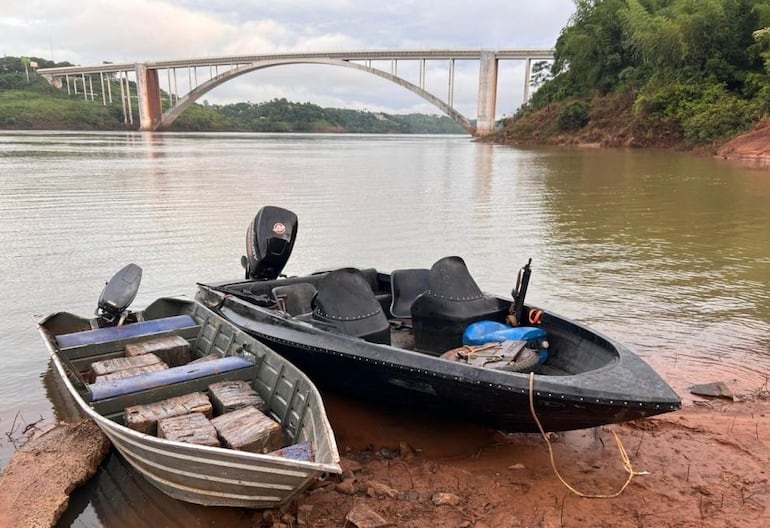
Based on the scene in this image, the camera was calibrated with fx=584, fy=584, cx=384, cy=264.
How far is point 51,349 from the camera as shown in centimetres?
488

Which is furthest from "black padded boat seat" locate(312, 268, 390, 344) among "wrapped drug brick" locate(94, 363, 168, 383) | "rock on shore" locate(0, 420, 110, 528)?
"rock on shore" locate(0, 420, 110, 528)

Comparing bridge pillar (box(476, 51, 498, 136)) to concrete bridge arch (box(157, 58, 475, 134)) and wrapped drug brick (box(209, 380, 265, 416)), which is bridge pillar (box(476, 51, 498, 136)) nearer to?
concrete bridge arch (box(157, 58, 475, 134))

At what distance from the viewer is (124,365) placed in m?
4.84

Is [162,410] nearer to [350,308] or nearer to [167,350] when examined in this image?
[167,350]

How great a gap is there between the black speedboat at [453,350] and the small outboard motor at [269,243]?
19.2 inches

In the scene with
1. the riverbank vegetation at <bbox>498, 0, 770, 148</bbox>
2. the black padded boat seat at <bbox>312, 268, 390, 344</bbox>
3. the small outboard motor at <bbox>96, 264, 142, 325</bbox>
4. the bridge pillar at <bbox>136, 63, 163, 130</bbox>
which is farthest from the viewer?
the bridge pillar at <bbox>136, 63, 163, 130</bbox>

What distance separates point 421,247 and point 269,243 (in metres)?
5.25

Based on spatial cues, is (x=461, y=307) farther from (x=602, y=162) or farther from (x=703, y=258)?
(x=602, y=162)

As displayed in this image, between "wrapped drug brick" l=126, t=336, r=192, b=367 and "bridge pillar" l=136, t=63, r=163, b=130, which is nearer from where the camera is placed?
"wrapped drug brick" l=126, t=336, r=192, b=367

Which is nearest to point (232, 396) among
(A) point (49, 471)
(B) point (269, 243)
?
(A) point (49, 471)

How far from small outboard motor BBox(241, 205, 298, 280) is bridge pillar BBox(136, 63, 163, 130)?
8515 cm

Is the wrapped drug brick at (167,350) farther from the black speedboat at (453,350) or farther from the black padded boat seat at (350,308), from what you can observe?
the black padded boat seat at (350,308)

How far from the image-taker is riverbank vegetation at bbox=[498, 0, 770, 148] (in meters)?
33.3

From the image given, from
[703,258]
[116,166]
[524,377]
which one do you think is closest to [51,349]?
[524,377]
